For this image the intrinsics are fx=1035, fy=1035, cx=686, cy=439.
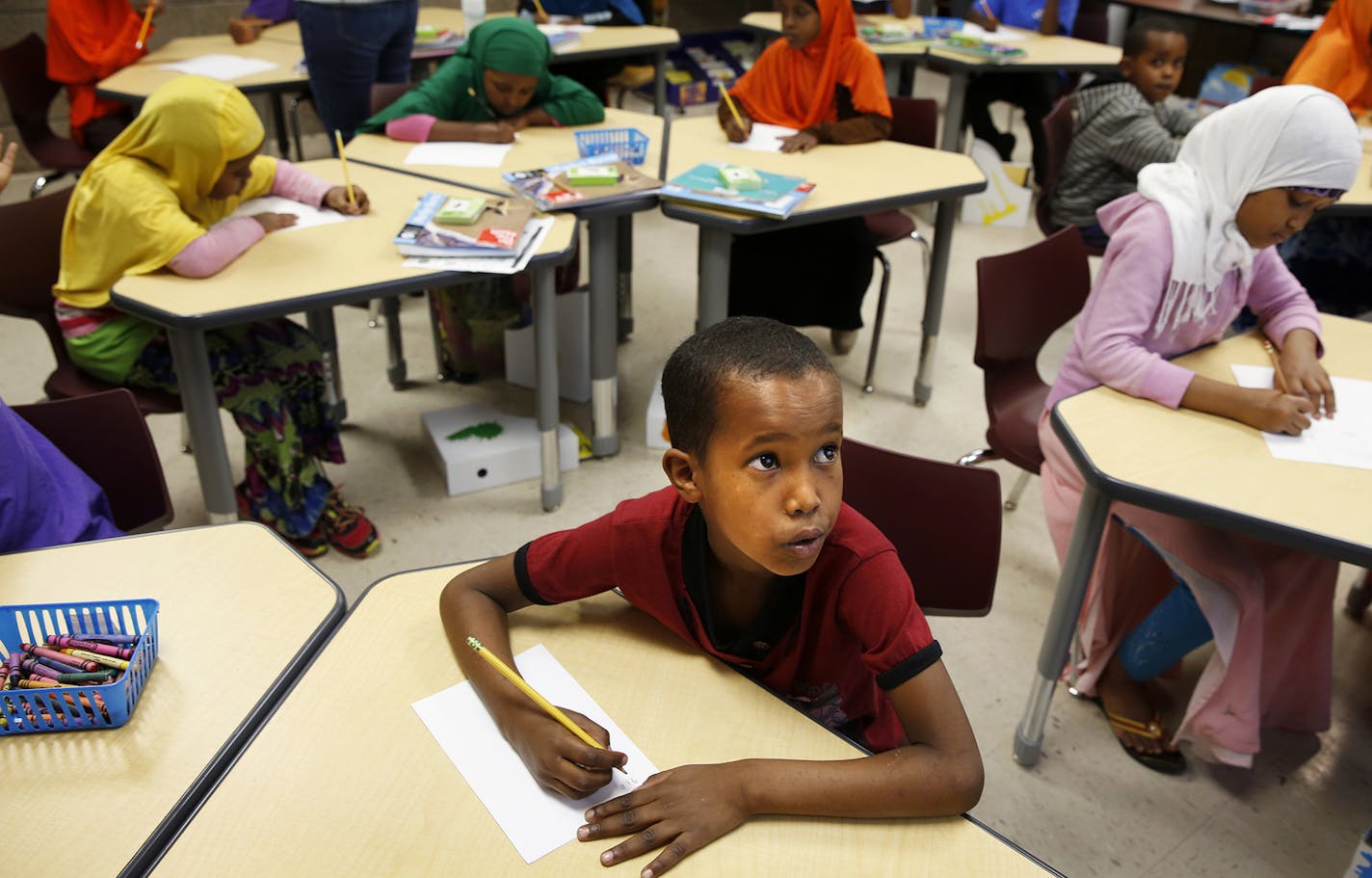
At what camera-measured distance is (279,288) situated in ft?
7.05

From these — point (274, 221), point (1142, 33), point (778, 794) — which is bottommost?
point (778, 794)

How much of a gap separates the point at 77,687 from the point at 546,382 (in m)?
1.67

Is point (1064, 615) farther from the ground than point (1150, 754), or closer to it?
farther from the ground

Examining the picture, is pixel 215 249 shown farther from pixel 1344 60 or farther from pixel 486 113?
pixel 1344 60

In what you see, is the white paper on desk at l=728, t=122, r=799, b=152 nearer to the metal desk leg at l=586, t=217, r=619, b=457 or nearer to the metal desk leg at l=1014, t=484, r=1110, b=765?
the metal desk leg at l=586, t=217, r=619, b=457

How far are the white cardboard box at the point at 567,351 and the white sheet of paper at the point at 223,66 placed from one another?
1.43m

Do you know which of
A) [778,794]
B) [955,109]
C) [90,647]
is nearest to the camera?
[778,794]

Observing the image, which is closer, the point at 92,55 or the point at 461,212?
the point at 461,212

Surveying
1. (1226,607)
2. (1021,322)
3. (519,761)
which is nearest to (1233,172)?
(1021,322)

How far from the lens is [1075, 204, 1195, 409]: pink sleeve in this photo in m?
1.88

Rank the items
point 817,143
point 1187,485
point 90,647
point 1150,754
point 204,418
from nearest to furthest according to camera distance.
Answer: point 90,647 → point 1187,485 → point 1150,754 → point 204,418 → point 817,143

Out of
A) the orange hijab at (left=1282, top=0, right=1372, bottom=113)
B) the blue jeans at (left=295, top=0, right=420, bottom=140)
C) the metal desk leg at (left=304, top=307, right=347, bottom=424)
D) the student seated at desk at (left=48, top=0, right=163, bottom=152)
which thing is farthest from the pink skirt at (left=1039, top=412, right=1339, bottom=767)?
the student seated at desk at (left=48, top=0, right=163, bottom=152)

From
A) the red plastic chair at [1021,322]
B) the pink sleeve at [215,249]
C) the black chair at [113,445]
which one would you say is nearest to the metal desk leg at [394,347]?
the pink sleeve at [215,249]

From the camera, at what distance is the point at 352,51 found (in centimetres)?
342
